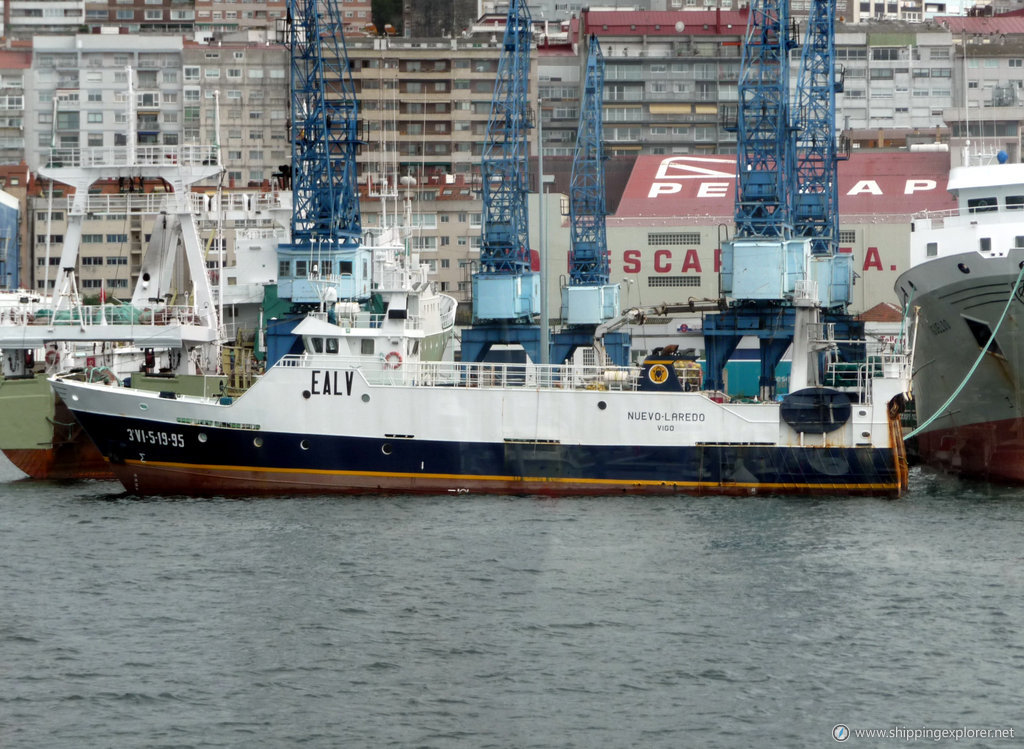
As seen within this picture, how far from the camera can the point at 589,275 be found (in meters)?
62.4

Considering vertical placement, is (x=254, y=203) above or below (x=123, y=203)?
above

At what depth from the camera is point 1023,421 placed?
4553 cm

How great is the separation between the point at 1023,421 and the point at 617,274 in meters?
38.6

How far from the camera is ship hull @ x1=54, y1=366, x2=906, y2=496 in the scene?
4328cm

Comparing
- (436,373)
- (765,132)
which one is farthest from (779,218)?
(436,373)

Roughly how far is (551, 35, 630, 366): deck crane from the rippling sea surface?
1827 centimetres

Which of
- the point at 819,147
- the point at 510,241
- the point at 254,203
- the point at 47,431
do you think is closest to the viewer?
the point at 47,431

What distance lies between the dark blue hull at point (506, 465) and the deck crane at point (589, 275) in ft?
53.4

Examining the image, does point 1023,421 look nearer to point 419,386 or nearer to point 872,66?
point 419,386

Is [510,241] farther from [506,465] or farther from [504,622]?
[504,622]

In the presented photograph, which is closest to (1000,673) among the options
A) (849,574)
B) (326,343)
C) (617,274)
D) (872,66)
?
(849,574)

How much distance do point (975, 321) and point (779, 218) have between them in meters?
9.48

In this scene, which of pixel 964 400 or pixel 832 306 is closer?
pixel 964 400

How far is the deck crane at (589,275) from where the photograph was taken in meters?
60.4
